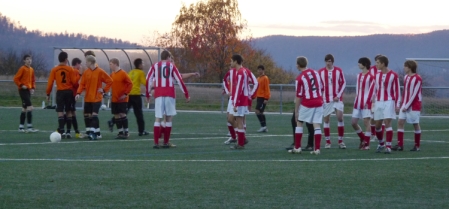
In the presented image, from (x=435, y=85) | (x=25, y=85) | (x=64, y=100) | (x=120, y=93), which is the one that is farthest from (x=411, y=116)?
(x=435, y=85)

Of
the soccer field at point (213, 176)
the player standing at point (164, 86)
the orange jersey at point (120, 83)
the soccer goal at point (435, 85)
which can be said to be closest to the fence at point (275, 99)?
the soccer goal at point (435, 85)

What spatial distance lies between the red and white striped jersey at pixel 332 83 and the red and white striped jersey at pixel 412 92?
1.23 metres

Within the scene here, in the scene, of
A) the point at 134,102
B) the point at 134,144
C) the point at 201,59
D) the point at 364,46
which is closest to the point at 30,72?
the point at 134,102

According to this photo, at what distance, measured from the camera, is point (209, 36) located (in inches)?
2104

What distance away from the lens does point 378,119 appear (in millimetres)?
13758

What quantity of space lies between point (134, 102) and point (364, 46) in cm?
15113

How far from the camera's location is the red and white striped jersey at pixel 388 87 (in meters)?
13.6

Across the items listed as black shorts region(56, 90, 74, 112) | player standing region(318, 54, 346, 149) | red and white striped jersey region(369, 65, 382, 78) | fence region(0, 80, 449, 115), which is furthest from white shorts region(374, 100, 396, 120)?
fence region(0, 80, 449, 115)

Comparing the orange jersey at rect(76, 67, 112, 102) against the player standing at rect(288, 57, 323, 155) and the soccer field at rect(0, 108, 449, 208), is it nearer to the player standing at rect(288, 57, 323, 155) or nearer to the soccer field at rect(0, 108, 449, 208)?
the soccer field at rect(0, 108, 449, 208)

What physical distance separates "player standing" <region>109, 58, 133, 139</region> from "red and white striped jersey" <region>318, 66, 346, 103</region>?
4.54 metres

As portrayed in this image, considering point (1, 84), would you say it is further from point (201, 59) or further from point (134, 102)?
point (134, 102)

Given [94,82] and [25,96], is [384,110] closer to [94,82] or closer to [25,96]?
[94,82]

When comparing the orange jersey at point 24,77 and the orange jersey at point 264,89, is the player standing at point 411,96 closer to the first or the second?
the orange jersey at point 264,89

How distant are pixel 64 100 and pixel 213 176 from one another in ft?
25.9
